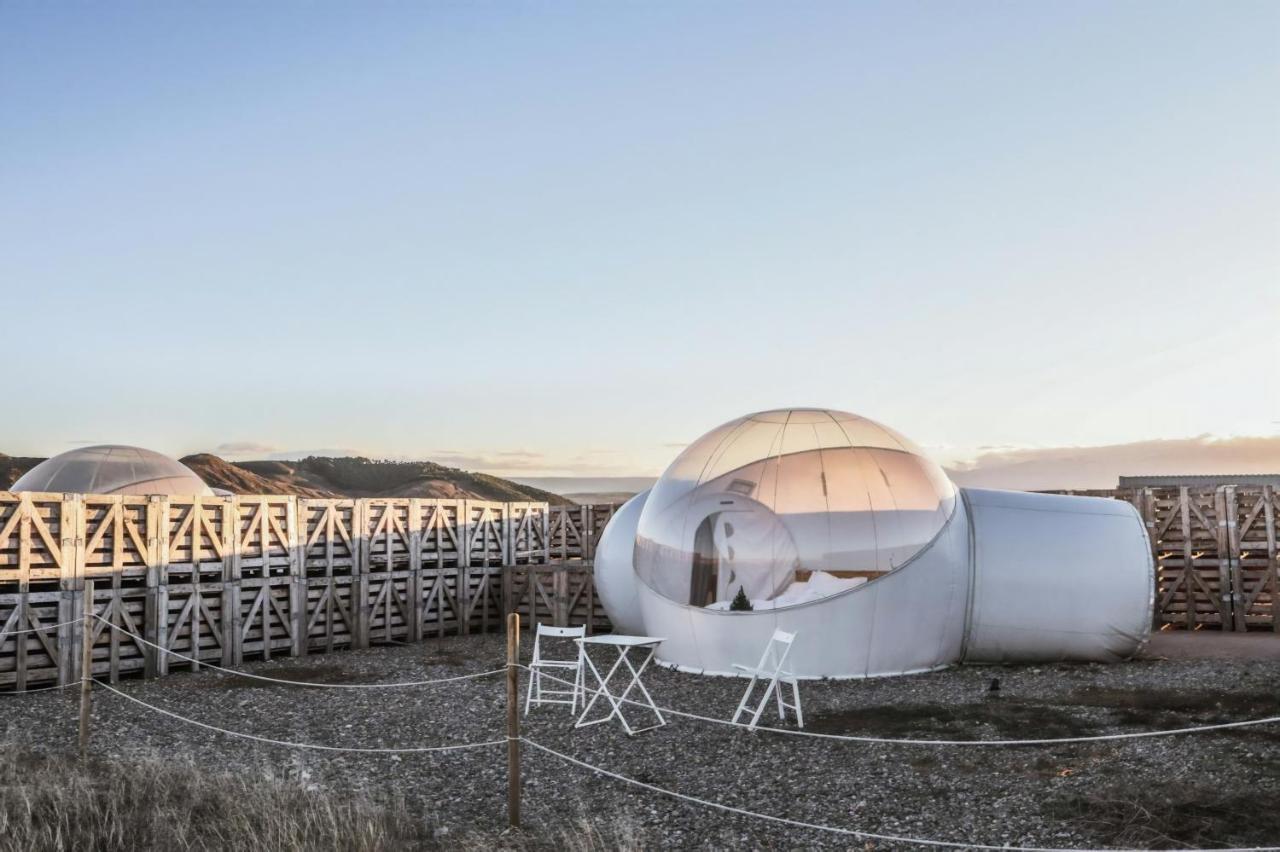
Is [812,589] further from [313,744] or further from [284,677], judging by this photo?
[284,677]

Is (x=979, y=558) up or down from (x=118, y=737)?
up

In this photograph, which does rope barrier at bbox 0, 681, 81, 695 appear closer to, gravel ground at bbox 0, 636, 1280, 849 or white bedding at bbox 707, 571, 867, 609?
gravel ground at bbox 0, 636, 1280, 849

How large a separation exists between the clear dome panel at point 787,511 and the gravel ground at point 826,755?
1.61 meters

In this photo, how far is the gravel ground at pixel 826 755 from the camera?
8125 millimetres

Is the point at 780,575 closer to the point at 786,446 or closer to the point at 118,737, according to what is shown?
the point at 786,446

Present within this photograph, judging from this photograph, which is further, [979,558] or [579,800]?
[979,558]

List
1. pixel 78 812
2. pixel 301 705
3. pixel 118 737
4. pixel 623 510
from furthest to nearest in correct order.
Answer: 1. pixel 623 510
2. pixel 301 705
3. pixel 118 737
4. pixel 78 812

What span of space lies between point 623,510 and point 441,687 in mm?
5867

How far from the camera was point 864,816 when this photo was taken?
332 inches

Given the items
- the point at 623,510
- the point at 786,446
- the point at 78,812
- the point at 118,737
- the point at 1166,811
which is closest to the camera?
the point at 1166,811

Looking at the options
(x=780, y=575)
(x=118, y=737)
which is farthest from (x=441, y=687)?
(x=780, y=575)

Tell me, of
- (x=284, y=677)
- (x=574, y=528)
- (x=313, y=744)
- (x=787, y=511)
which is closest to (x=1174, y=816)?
(x=787, y=511)

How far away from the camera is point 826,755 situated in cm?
1047

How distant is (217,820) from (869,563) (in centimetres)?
1001
